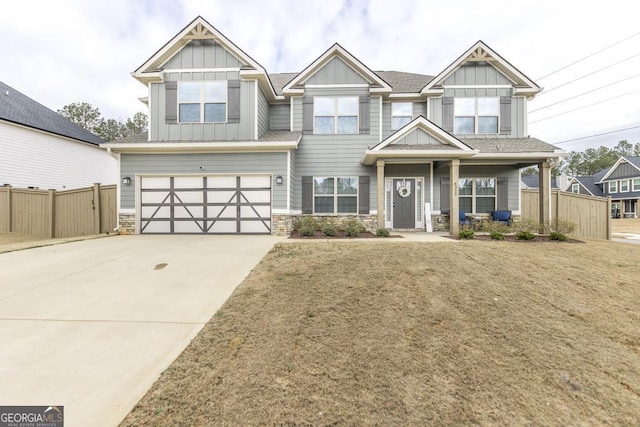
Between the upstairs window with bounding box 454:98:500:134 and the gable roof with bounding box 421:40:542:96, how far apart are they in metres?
1.06

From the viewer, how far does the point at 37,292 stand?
4234 mm

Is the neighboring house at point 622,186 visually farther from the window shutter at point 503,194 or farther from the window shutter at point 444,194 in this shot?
the window shutter at point 444,194

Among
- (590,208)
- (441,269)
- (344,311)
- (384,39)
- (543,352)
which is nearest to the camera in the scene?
(543,352)

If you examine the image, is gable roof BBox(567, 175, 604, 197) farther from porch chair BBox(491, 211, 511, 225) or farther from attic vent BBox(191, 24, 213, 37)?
attic vent BBox(191, 24, 213, 37)

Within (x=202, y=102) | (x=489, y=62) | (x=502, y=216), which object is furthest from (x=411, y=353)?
(x=489, y=62)

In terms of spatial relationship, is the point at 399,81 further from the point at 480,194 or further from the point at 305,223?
the point at 305,223

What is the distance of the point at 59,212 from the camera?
1039 cm

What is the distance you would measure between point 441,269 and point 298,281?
8.61 feet

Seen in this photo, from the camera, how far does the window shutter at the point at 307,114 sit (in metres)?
10.8

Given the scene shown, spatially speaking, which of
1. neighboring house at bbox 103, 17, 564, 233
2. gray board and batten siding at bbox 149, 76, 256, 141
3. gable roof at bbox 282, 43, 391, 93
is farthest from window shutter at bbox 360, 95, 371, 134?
gray board and batten siding at bbox 149, 76, 256, 141

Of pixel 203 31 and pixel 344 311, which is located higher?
pixel 203 31

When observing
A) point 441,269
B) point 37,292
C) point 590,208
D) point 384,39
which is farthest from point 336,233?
point 384,39

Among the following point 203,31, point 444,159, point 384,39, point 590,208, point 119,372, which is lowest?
point 119,372

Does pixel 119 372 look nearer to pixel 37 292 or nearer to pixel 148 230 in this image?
pixel 37 292
